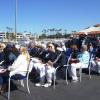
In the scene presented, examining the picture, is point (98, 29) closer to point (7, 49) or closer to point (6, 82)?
point (7, 49)

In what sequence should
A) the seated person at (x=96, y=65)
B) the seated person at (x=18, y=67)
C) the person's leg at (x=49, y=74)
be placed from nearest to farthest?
the seated person at (x=18, y=67) < the person's leg at (x=49, y=74) < the seated person at (x=96, y=65)

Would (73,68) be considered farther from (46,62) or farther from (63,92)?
(63,92)

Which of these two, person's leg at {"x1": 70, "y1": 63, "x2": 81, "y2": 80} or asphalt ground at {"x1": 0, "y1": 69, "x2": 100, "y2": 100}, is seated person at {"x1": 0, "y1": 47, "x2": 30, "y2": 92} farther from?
person's leg at {"x1": 70, "y1": 63, "x2": 81, "y2": 80}

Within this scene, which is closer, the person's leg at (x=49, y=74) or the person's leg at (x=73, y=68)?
the person's leg at (x=49, y=74)

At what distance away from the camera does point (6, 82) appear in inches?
287

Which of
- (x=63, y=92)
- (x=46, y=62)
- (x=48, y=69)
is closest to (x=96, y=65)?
(x=46, y=62)

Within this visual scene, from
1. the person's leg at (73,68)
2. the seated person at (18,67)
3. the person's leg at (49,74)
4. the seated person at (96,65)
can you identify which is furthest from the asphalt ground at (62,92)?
the seated person at (96,65)

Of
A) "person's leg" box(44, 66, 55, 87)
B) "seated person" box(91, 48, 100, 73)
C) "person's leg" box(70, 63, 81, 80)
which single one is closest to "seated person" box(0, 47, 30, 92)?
"person's leg" box(44, 66, 55, 87)

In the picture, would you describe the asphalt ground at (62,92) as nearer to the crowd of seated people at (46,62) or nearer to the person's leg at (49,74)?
the person's leg at (49,74)

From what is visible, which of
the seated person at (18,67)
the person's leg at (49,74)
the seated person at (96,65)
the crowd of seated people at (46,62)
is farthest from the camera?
the seated person at (96,65)

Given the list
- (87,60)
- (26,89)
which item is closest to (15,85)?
(26,89)

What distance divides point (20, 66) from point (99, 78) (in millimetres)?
3072

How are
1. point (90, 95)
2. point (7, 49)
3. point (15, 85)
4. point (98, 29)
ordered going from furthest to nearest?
point (98, 29)
point (7, 49)
point (15, 85)
point (90, 95)

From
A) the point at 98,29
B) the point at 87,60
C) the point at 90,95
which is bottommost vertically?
the point at 90,95
